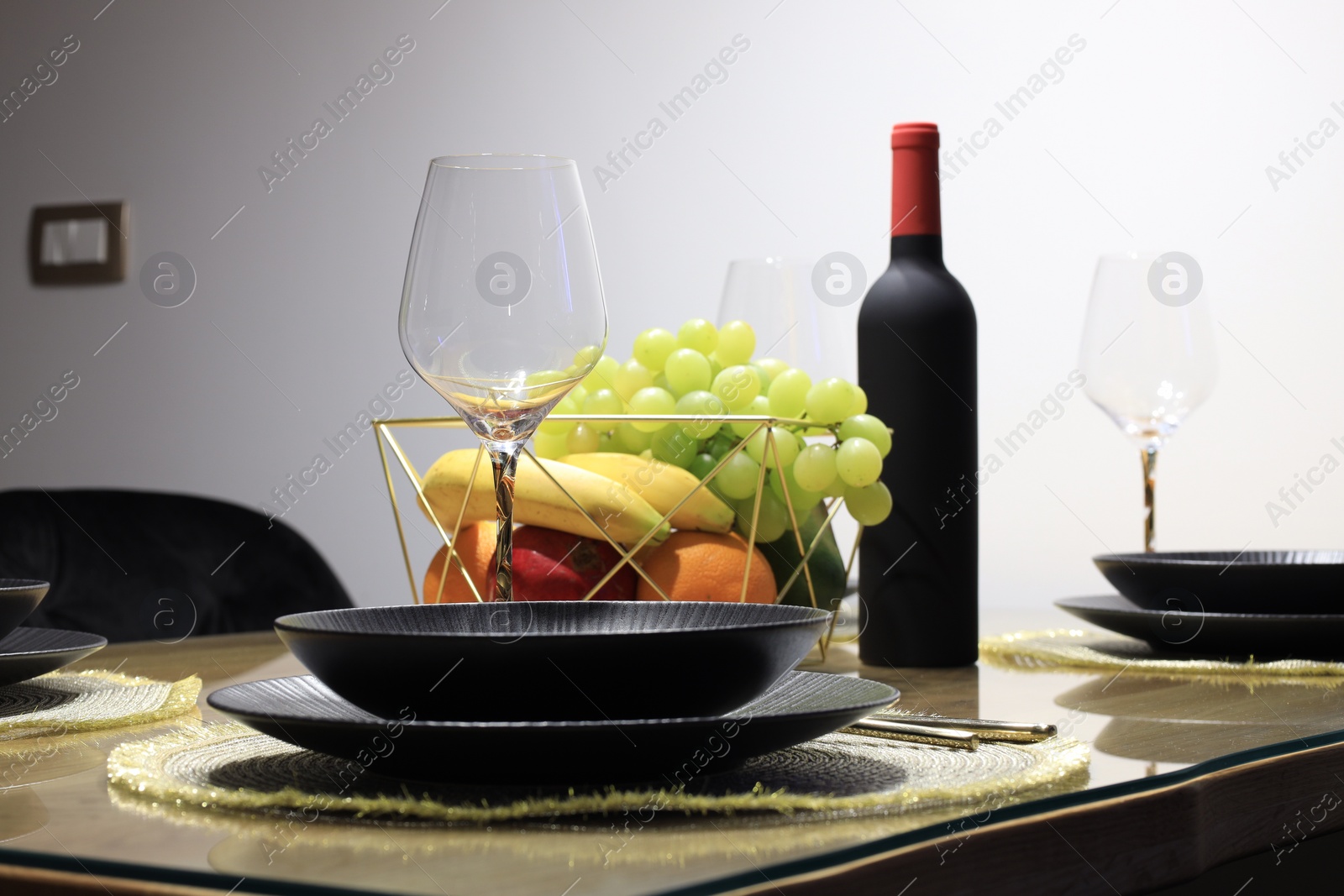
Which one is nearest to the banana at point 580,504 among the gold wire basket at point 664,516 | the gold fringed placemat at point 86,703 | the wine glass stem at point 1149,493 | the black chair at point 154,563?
the gold wire basket at point 664,516

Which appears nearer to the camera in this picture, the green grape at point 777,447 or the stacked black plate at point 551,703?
the stacked black plate at point 551,703

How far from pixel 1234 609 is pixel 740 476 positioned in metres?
0.32

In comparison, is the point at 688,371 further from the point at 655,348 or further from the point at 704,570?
the point at 704,570

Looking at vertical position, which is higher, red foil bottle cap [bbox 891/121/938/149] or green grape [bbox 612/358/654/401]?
red foil bottle cap [bbox 891/121/938/149]

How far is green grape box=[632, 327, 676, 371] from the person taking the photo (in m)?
0.89

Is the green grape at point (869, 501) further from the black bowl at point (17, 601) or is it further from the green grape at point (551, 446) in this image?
the black bowl at point (17, 601)

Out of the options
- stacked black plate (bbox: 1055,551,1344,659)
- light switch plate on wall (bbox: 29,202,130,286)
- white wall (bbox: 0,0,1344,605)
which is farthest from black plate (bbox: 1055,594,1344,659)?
light switch plate on wall (bbox: 29,202,130,286)

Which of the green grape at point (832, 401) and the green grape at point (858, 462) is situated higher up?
the green grape at point (832, 401)

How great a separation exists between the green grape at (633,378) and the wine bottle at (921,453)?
0.15m

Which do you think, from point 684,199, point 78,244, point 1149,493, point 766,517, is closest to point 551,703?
point 766,517

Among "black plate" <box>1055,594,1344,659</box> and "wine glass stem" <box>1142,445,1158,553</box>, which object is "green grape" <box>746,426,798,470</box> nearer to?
"black plate" <box>1055,594,1344,659</box>

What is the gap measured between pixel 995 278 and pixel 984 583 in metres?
0.43

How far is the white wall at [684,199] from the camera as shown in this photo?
1.63m

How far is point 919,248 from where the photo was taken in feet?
2.78
